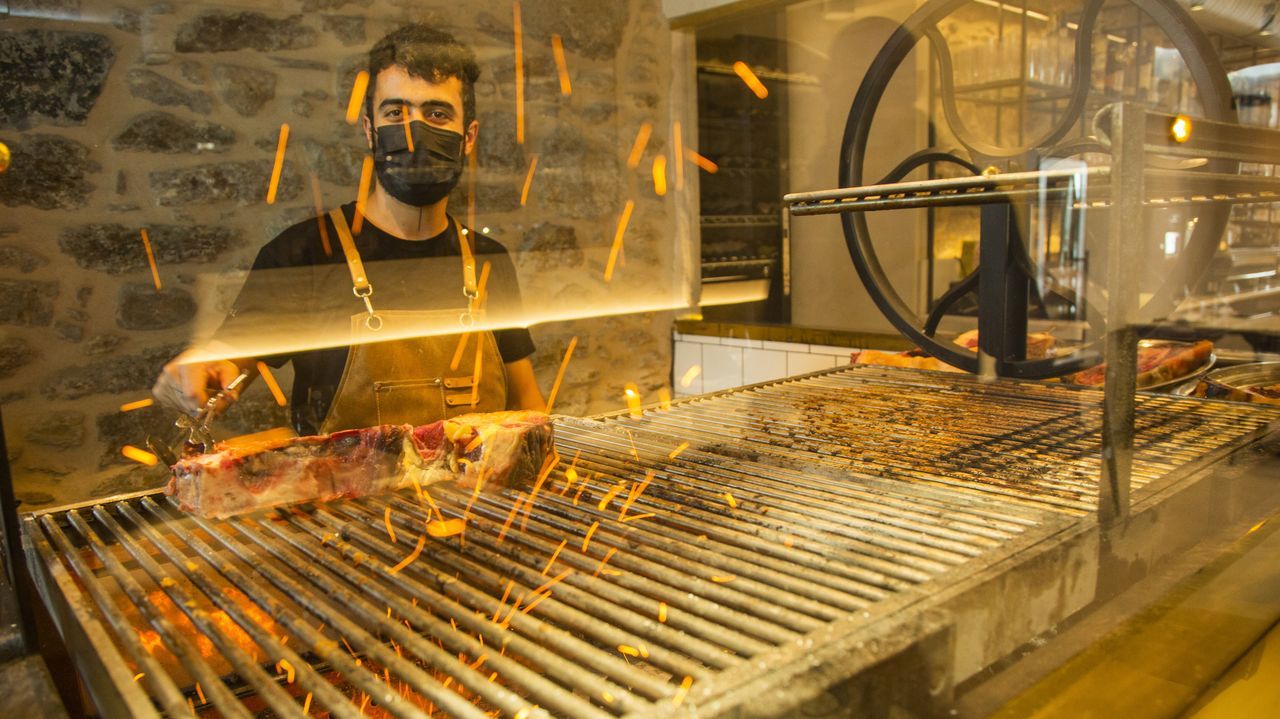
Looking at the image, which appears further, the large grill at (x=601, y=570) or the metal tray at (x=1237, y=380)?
the metal tray at (x=1237, y=380)

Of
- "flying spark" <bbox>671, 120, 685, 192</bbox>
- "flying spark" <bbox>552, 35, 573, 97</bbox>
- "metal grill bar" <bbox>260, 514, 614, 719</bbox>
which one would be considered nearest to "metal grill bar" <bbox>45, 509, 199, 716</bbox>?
"metal grill bar" <bbox>260, 514, 614, 719</bbox>

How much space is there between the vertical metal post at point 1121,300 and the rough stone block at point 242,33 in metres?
2.31

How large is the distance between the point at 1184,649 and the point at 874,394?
0.84 m

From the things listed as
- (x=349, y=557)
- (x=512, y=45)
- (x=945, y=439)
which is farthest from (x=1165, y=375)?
(x=512, y=45)

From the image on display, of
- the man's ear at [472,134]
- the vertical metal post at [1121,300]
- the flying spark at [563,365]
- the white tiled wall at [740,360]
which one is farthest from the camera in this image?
the flying spark at [563,365]

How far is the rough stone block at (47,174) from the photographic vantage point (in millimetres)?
→ 2029

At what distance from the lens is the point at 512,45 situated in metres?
3.05

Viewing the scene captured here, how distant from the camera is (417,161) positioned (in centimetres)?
249

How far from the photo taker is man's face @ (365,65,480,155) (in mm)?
2449

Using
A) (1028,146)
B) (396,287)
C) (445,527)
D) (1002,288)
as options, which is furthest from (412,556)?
(396,287)

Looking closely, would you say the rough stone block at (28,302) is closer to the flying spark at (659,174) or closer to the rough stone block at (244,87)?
the rough stone block at (244,87)

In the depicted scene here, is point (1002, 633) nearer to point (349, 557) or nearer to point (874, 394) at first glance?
point (349, 557)

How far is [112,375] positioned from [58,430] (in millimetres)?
193

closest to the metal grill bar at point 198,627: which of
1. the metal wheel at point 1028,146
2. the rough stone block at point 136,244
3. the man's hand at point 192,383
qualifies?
the man's hand at point 192,383
